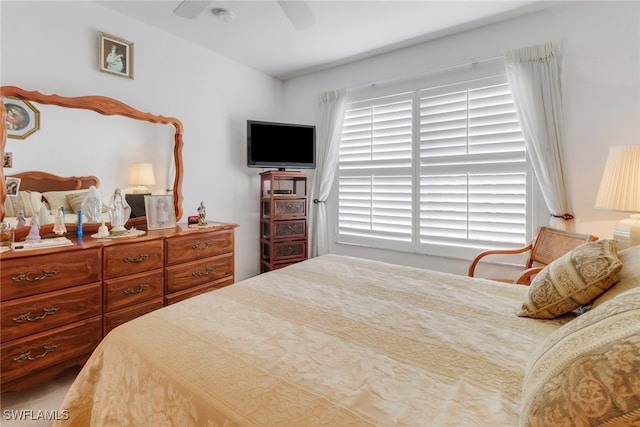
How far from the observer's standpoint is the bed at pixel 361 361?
A: 2.28 feet

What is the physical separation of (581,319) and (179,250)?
2470 mm

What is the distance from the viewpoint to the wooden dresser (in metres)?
1.68

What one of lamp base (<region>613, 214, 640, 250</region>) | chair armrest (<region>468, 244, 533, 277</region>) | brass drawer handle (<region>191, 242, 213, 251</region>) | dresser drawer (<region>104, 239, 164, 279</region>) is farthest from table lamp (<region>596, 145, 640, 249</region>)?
dresser drawer (<region>104, 239, 164, 279</region>)

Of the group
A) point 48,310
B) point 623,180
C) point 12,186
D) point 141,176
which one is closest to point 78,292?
point 48,310

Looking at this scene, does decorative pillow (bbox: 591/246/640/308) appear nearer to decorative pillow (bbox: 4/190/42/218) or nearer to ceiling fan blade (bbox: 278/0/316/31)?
ceiling fan blade (bbox: 278/0/316/31)

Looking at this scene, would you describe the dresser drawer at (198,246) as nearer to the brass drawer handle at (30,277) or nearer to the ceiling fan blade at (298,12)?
the brass drawer handle at (30,277)

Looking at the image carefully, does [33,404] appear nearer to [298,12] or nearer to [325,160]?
[298,12]

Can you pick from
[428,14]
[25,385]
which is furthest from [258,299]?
[428,14]

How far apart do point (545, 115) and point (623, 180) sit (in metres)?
0.85

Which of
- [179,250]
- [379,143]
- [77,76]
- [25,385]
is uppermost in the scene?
[77,76]

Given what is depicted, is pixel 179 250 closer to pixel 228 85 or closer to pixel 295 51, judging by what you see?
pixel 228 85

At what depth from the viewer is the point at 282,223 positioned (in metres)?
3.65

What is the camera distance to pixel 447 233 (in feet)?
9.96

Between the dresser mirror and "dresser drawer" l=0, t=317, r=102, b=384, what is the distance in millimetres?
719
